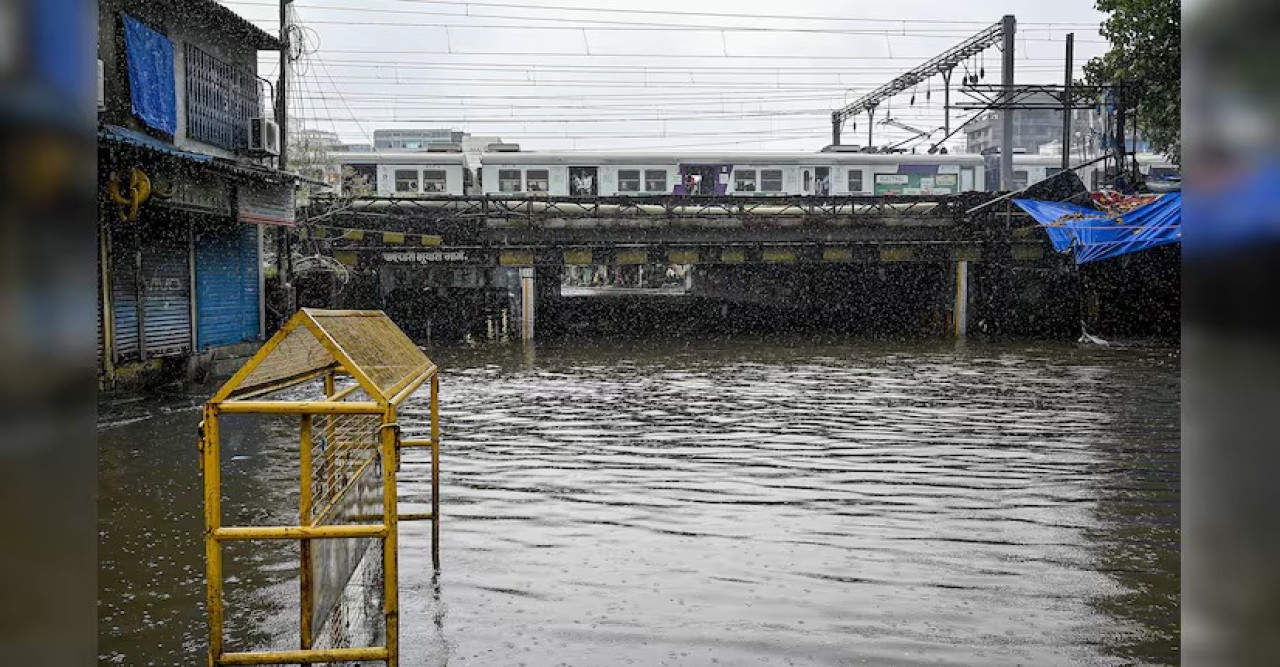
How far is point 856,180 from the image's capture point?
34750 mm

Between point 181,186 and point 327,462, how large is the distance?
578 inches

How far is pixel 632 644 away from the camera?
601 centimetres

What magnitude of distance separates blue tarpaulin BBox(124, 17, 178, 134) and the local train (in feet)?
48.1

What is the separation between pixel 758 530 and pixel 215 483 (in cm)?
493

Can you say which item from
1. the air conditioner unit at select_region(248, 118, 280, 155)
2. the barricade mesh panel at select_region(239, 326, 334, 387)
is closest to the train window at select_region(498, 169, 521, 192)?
the air conditioner unit at select_region(248, 118, 280, 155)

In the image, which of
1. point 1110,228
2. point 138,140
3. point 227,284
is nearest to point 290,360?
point 138,140

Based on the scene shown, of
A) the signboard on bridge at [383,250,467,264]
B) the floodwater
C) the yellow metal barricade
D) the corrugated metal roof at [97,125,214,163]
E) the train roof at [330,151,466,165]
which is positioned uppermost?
the train roof at [330,151,466,165]

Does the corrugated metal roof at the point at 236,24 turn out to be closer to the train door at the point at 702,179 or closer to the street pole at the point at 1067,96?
the train door at the point at 702,179

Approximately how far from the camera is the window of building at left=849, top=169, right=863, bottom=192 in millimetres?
34656

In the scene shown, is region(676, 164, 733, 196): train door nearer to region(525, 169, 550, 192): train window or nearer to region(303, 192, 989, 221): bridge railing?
region(303, 192, 989, 221): bridge railing

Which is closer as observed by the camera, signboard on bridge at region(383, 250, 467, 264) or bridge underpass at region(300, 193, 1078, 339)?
signboard on bridge at region(383, 250, 467, 264)
